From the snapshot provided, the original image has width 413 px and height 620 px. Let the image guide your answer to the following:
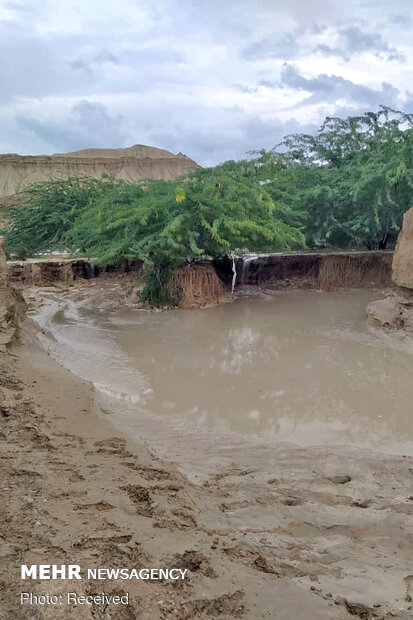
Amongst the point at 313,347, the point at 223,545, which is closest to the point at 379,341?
the point at 313,347

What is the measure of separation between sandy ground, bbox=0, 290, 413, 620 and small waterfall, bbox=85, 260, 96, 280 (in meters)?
12.5

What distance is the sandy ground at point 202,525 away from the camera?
2.60 metres

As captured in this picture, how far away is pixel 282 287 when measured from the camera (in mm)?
16109

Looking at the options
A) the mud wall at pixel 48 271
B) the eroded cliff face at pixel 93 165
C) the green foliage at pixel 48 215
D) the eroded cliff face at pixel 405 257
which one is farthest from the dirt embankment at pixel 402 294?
the eroded cliff face at pixel 93 165

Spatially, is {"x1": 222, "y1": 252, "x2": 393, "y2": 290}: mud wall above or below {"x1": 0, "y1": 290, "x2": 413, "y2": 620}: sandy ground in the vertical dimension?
above

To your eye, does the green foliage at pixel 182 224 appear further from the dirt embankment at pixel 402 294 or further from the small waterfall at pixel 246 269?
the dirt embankment at pixel 402 294

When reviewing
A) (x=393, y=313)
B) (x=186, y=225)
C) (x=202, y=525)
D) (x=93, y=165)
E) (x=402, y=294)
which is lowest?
(x=202, y=525)

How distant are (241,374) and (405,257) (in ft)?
14.9

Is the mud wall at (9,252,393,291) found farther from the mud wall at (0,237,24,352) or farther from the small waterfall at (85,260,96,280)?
the mud wall at (0,237,24,352)

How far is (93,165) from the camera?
242 feet

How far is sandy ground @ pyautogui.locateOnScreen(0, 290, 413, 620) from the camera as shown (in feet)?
8.53

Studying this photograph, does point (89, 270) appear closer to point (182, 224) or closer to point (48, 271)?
point (48, 271)

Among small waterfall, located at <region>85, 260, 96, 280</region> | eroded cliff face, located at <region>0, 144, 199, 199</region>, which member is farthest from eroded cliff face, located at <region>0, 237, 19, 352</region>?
eroded cliff face, located at <region>0, 144, 199, 199</region>

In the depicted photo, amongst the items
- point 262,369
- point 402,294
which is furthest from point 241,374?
point 402,294
